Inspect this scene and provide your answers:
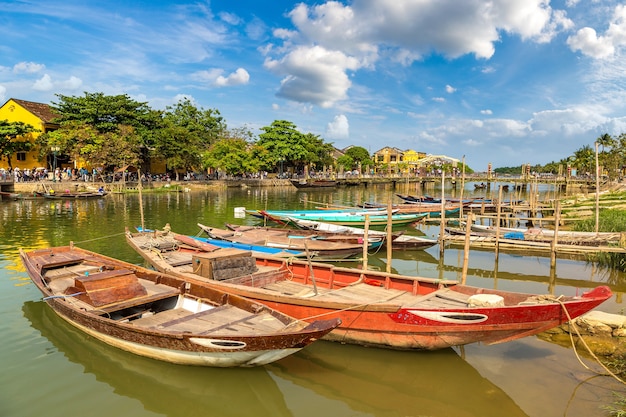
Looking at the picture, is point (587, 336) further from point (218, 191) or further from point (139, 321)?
point (218, 191)

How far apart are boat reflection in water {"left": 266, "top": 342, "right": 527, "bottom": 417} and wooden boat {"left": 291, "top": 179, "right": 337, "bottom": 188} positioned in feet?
185

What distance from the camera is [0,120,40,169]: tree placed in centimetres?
4394

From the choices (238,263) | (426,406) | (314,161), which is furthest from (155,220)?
(314,161)

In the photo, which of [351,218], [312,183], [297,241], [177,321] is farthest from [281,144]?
[177,321]

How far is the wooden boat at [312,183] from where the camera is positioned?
212 ft

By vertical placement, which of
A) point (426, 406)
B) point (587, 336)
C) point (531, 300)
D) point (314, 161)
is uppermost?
point (314, 161)

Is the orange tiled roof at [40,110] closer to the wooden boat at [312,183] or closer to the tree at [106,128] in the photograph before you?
the tree at [106,128]

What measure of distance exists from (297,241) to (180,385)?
10.1 meters

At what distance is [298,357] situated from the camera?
8.03 m

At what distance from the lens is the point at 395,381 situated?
24.0 ft

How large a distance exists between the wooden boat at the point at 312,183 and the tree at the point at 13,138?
35.5 m

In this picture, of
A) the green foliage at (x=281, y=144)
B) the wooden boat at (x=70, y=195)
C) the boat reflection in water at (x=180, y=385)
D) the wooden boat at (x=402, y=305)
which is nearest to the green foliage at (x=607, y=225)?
the wooden boat at (x=402, y=305)

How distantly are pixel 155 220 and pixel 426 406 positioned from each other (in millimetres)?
24946

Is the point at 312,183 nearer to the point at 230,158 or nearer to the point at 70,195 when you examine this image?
the point at 230,158
